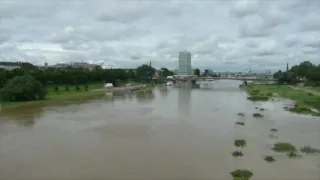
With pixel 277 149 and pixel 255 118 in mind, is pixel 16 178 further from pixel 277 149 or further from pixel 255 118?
pixel 255 118

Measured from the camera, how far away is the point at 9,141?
17406 millimetres

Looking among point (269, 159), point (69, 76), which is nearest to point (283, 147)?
point (269, 159)

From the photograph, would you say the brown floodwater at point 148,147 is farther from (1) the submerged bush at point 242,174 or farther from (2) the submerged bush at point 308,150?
(2) the submerged bush at point 308,150

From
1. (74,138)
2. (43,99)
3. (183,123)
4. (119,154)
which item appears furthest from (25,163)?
(43,99)

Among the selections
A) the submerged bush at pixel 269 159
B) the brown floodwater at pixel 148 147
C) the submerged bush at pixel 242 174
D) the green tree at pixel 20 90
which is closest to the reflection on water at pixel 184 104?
the brown floodwater at pixel 148 147

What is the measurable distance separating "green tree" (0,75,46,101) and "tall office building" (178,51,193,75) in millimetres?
144793

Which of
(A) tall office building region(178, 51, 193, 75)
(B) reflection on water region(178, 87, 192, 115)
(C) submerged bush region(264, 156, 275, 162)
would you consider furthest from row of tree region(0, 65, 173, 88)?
(A) tall office building region(178, 51, 193, 75)

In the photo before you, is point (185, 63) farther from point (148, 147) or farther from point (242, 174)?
point (242, 174)

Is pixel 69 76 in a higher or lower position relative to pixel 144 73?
lower

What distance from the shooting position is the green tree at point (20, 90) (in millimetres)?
37625

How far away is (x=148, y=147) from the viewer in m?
15.6

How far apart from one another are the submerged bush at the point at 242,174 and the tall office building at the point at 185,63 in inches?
6691

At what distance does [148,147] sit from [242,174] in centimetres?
545

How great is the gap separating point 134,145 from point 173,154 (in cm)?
255
